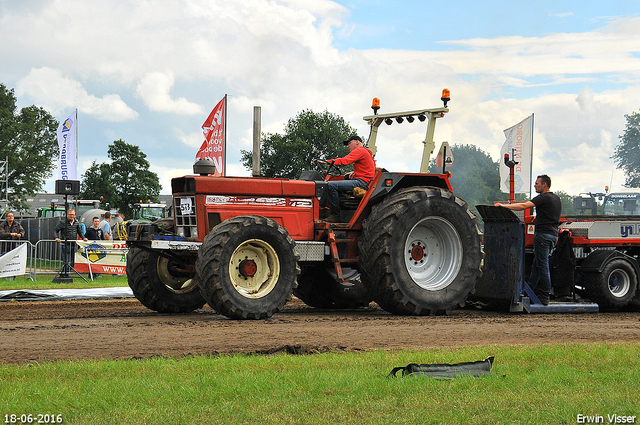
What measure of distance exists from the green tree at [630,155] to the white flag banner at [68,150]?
35.2 metres

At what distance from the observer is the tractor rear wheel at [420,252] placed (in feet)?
30.3

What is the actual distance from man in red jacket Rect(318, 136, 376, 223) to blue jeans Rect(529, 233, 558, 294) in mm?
2480

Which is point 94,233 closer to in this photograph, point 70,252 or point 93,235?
point 93,235

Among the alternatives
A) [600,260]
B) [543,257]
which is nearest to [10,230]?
[543,257]

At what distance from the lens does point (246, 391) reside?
4578mm

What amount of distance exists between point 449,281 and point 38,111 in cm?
4973

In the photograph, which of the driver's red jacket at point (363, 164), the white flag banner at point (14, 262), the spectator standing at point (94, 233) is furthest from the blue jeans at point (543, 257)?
the spectator standing at point (94, 233)

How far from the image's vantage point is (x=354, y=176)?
10164 mm

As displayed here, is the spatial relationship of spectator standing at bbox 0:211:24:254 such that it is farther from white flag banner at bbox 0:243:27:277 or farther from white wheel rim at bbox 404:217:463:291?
white wheel rim at bbox 404:217:463:291

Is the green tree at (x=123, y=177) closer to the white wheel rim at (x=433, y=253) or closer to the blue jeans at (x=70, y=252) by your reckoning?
the blue jeans at (x=70, y=252)

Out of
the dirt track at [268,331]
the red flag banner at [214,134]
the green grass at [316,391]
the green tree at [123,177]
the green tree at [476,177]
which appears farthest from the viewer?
the green tree at [123,177]

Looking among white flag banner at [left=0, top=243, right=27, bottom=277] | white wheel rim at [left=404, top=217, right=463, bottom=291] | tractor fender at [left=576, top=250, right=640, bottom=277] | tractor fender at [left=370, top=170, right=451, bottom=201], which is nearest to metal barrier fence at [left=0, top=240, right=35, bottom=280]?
white flag banner at [left=0, top=243, right=27, bottom=277]

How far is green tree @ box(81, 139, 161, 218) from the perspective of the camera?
5997 cm

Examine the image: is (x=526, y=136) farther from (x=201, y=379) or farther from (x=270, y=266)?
(x=201, y=379)
